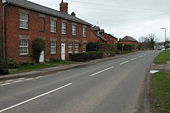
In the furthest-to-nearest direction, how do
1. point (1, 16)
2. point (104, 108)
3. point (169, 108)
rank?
1. point (1, 16)
2. point (104, 108)
3. point (169, 108)

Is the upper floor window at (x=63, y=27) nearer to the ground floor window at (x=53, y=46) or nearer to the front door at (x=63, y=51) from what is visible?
the front door at (x=63, y=51)

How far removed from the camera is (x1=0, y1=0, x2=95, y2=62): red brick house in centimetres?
2313

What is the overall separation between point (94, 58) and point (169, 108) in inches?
1294

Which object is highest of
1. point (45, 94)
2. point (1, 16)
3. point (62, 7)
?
point (62, 7)

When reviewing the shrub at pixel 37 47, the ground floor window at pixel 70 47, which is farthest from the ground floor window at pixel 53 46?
the shrub at pixel 37 47

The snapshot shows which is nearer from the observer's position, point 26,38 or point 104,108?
point 104,108

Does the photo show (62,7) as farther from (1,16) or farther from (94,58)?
(1,16)

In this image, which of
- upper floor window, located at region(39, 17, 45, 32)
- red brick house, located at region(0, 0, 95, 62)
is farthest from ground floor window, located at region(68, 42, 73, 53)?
upper floor window, located at region(39, 17, 45, 32)

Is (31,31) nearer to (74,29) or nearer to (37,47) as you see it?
(37,47)

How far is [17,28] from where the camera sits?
24.5 meters

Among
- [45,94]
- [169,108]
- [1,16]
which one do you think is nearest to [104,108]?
[169,108]

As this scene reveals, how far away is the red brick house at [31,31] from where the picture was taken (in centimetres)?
2313

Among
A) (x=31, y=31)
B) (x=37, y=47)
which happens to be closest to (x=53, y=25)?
(x=31, y=31)

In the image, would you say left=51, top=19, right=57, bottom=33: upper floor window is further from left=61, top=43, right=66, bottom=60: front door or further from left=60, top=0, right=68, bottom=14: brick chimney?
left=60, top=0, right=68, bottom=14: brick chimney
